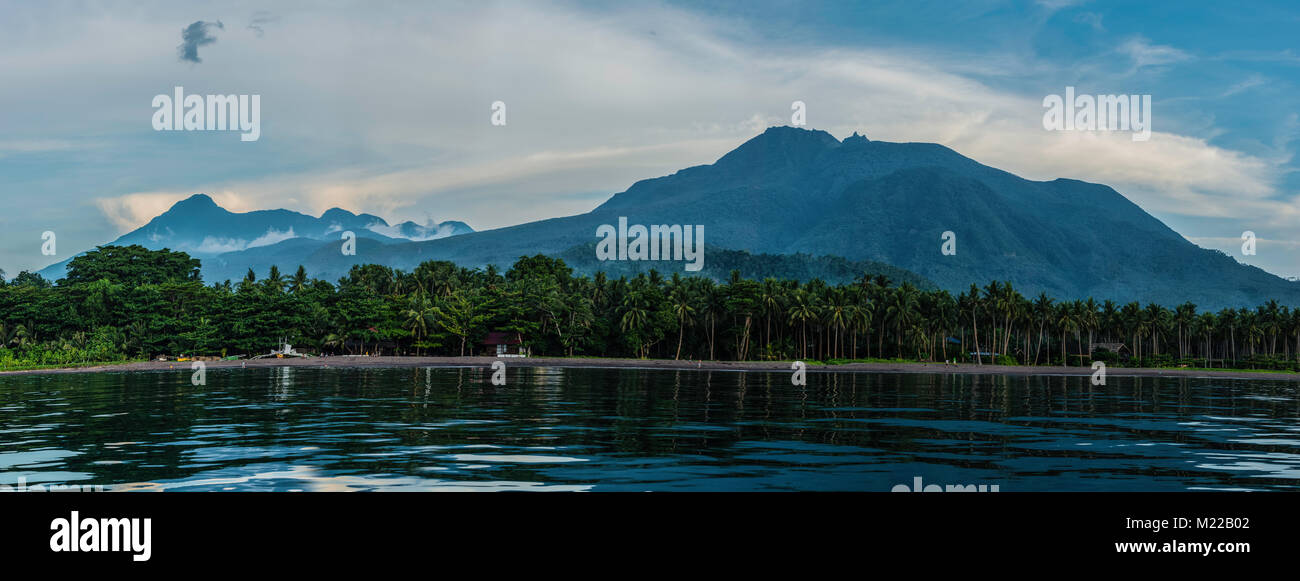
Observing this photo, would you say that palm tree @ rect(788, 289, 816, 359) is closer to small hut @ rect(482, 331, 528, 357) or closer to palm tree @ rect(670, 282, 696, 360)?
palm tree @ rect(670, 282, 696, 360)

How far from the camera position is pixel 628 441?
110 ft

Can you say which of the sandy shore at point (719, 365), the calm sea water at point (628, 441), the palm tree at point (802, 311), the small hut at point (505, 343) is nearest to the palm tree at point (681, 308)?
the sandy shore at point (719, 365)

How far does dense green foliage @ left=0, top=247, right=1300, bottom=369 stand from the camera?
441ft

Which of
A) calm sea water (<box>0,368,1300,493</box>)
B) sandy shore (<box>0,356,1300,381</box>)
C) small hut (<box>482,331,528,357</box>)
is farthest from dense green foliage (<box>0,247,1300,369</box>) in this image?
calm sea water (<box>0,368,1300,493</box>)

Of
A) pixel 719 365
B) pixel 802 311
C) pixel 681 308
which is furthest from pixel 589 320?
pixel 802 311

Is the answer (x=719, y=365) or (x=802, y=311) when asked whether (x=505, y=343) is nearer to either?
(x=719, y=365)

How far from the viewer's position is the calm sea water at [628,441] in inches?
959

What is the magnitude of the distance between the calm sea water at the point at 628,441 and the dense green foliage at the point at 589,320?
76.4 meters

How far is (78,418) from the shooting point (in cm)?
4328
